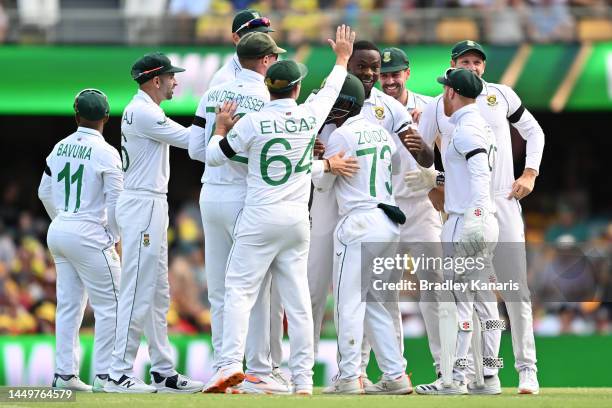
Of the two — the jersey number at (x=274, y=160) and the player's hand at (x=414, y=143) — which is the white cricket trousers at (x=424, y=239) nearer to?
the player's hand at (x=414, y=143)

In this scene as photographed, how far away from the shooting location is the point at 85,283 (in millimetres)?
9859

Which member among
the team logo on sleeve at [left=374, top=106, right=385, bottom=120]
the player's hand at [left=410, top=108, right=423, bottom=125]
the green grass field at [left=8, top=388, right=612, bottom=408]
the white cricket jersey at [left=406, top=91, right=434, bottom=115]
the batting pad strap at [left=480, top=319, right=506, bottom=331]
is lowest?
the green grass field at [left=8, top=388, right=612, bottom=408]

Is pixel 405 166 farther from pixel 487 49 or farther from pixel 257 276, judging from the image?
pixel 487 49

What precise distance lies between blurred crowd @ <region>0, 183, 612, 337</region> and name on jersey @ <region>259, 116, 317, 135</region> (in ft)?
18.5

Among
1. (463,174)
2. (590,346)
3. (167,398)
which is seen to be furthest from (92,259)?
(590,346)

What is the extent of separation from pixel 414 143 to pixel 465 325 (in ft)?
4.40

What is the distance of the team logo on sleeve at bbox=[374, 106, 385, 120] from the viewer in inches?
383

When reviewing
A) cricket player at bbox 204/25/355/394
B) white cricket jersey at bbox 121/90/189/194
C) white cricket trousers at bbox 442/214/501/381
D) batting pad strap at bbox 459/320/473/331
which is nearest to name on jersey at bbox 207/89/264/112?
cricket player at bbox 204/25/355/394

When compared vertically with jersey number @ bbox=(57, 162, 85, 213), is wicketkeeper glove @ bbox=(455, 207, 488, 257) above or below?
below

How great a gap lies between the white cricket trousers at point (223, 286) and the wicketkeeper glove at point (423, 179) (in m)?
1.46

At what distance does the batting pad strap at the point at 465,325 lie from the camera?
Answer: 919 centimetres

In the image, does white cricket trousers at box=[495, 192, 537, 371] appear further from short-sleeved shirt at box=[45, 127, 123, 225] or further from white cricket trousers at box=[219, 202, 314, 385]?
short-sleeved shirt at box=[45, 127, 123, 225]

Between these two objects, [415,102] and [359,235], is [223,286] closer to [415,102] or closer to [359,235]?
[359,235]

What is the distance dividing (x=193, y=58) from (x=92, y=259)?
7.39m
